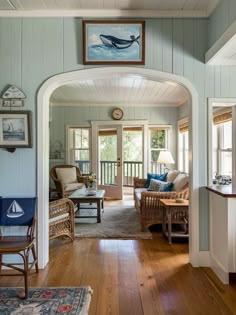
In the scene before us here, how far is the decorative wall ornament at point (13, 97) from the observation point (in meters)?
3.20

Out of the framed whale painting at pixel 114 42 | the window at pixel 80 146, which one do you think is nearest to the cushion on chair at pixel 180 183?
the framed whale painting at pixel 114 42

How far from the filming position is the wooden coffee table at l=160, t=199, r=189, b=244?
4090mm

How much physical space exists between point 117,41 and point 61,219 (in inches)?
98.8

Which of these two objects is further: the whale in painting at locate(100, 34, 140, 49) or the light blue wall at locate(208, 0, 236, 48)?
the whale in painting at locate(100, 34, 140, 49)

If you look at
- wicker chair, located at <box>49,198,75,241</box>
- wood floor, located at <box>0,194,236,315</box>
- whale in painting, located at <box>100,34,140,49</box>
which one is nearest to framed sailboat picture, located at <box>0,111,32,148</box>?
wicker chair, located at <box>49,198,75,241</box>

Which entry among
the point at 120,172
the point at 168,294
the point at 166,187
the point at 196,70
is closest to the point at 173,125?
the point at 120,172

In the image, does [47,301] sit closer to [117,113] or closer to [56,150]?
[56,150]

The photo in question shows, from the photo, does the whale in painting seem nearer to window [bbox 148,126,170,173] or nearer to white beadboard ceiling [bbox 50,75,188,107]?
white beadboard ceiling [bbox 50,75,188,107]

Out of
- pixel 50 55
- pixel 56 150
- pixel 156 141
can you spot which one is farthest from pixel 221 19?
pixel 56 150

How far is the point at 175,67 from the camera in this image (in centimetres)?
328

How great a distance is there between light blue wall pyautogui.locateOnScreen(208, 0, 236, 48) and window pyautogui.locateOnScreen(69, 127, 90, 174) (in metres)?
5.19

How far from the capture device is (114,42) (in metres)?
3.22

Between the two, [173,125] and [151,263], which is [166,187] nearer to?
[151,263]

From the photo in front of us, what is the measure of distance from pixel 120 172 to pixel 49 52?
4.96 meters
